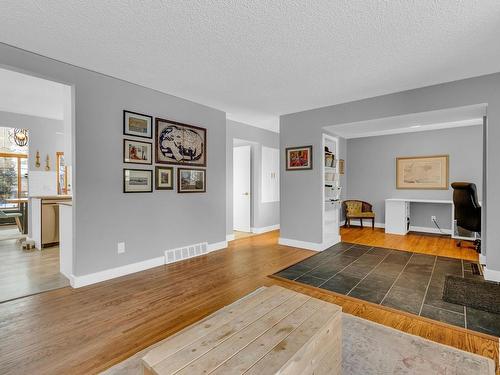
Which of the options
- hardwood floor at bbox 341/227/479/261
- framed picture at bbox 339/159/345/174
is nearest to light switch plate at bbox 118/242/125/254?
hardwood floor at bbox 341/227/479/261

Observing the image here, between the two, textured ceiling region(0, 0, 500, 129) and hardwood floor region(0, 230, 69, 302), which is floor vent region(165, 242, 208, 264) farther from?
textured ceiling region(0, 0, 500, 129)

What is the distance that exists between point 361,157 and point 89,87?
6.36 meters

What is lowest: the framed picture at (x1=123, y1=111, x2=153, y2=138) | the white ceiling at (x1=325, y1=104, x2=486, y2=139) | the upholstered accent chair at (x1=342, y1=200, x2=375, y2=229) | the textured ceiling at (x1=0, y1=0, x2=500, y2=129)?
the upholstered accent chair at (x1=342, y1=200, x2=375, y2=229)

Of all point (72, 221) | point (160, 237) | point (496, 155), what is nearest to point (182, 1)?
point (72, 221)

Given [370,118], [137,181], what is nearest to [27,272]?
[137,181]

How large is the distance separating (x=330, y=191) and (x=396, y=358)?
3498 mm

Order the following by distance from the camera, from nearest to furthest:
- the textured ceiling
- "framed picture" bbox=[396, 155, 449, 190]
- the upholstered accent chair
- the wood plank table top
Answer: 1. the wood plank table top
2. the textured ceiling
3. "framed picture" bbox=[396, 155, 449, 190]
4. the upholstered accent chair

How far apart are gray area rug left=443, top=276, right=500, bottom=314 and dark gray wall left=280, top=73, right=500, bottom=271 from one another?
378 mm

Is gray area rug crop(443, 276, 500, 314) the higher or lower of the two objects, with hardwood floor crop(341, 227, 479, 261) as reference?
lower

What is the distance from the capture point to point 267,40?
2371mm

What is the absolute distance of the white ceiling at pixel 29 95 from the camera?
11.2 ft

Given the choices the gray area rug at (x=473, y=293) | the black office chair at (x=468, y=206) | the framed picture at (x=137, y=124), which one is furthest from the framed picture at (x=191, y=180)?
the black office chair at (x=468, y=206)

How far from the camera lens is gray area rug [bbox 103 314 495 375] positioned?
1624mm

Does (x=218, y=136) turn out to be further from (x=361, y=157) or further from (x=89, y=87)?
(x=361, y=157)
